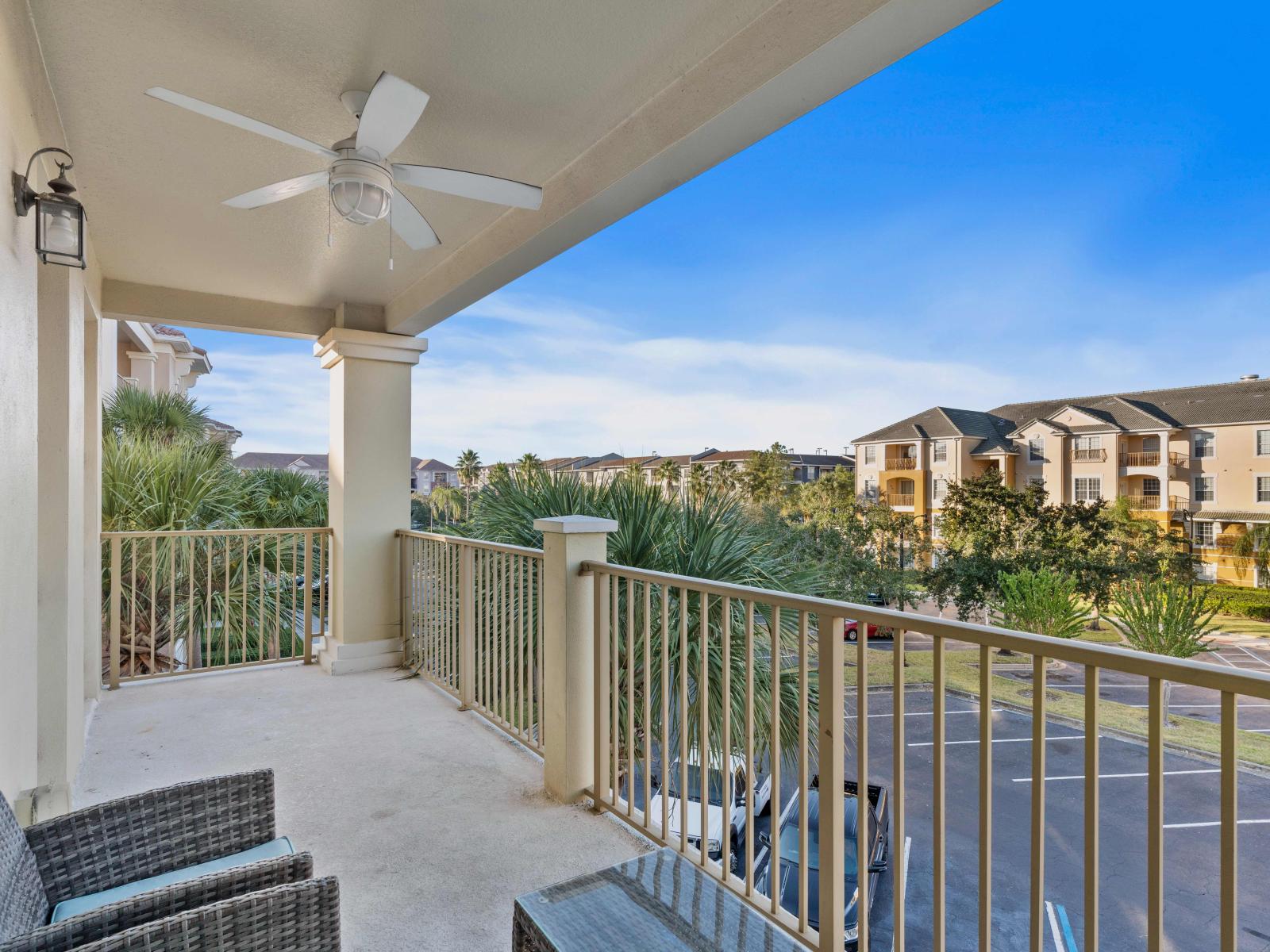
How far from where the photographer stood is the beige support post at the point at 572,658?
2617mm

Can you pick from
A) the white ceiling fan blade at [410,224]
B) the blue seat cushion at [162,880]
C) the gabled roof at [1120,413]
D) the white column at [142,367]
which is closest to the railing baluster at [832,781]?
the blue seat cushion at [162,880]

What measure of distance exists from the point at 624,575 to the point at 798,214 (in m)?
36.5

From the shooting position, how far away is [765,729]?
4078 mm

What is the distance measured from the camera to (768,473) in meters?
31.0

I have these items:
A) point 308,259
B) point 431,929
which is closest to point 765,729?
point 431,929

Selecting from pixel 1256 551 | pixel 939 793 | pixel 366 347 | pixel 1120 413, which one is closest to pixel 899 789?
pixel 939 793

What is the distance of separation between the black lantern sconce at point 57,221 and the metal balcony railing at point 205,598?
2.72 metres

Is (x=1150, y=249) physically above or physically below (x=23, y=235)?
above

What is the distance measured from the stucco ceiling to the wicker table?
7.28ft

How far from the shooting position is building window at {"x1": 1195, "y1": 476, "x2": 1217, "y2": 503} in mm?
17859

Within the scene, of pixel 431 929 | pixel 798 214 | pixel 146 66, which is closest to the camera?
pixel 431 929

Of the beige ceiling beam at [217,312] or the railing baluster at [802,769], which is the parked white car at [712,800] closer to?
the railing baluster at [802,769]

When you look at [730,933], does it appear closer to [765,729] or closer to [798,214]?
[765,729]

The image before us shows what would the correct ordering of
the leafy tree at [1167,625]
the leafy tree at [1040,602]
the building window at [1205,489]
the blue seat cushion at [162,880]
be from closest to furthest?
the blue seat cushion at [162,880]
the leafy tree at [1167,625]
the leafy tree at [1040,602]
the building window at [1205,489]
